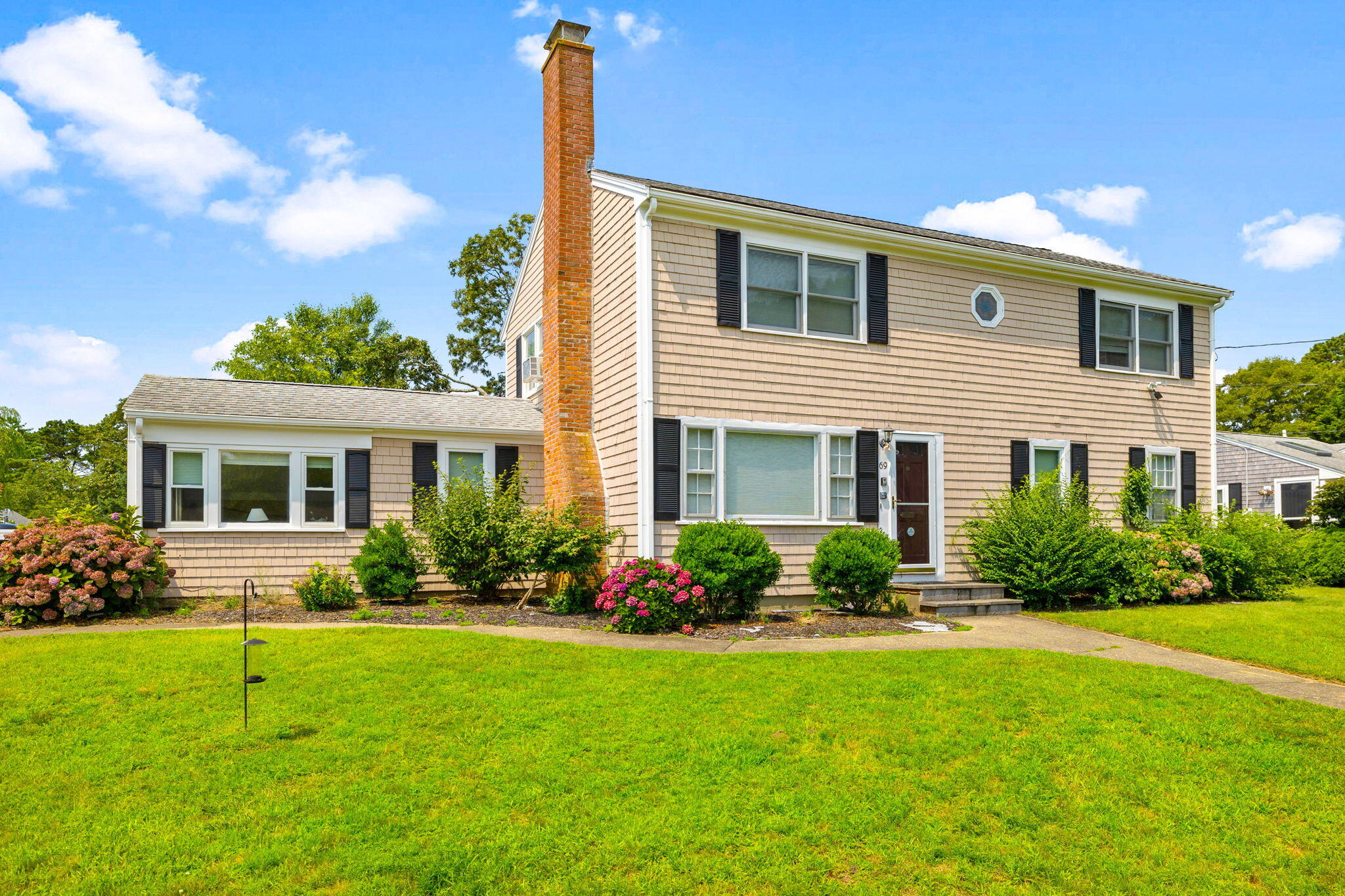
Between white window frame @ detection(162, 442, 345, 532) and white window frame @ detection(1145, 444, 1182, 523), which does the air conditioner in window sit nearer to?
white window frame @ detection(162, 442, 345, 532)

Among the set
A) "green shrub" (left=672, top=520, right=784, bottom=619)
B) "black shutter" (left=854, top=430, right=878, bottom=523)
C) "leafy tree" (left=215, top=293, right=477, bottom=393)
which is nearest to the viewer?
"green shrub" (left=672, top=520, right=784, bottom=619)

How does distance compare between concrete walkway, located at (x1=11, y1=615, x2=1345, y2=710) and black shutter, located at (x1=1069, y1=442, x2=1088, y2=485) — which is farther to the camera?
black shutter, located at (x1=1069, y1=442, x2=1088, y2=485)

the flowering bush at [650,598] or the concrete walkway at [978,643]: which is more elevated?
the flowering bush at [650,598]

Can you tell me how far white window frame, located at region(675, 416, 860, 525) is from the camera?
11.5m

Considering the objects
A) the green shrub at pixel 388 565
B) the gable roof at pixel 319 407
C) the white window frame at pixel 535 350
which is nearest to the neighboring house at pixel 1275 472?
the white window frame at pixel 535 350

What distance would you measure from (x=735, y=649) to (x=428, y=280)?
24.4 metres

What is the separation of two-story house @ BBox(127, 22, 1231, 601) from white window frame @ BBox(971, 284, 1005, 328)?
4 cm

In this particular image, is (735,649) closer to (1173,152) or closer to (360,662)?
(360,662)

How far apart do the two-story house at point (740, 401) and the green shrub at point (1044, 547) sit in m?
0.57

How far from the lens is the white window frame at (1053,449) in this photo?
14.1m

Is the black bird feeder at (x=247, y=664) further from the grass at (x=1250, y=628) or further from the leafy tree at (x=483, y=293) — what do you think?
the leafy tree at (x=483, y=293)

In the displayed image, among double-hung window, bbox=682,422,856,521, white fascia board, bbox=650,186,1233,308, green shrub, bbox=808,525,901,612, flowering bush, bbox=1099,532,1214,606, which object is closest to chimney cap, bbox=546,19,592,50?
white fascia board, bbox=650,186,1233,308

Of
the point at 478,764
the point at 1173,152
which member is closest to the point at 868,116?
the point at 1173,152

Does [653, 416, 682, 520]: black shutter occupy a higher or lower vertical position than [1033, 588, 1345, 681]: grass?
higher
